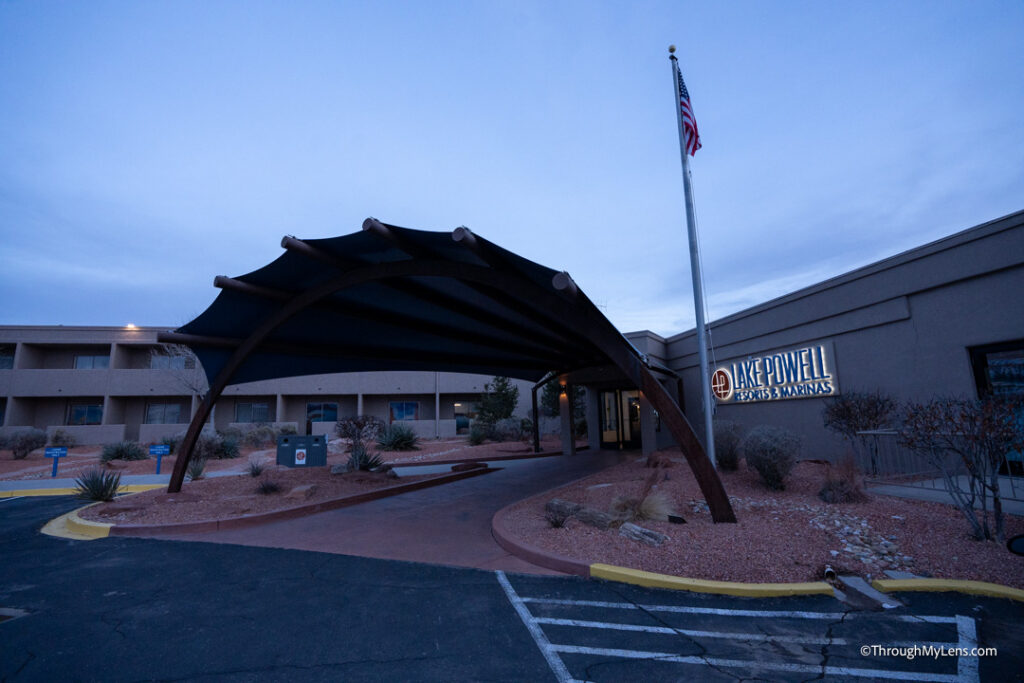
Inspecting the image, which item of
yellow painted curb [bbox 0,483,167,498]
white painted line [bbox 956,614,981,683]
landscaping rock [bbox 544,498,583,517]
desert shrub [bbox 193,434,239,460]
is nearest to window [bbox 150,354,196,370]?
desert shrub [bbox 193,434,239,460]

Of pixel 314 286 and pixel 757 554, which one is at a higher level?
pixel 314 286

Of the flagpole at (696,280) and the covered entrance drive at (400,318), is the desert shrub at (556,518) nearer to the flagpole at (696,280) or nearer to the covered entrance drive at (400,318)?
the covered entrance drive at (400,318)

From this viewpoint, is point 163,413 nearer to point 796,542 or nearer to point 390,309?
point 390,309

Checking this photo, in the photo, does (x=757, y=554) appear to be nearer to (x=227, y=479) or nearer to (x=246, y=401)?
(x=227, y=479)

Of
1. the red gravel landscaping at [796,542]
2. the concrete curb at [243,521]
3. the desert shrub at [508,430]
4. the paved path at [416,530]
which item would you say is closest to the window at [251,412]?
the desert shrub at [508,430]

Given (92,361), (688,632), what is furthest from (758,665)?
(92,361)

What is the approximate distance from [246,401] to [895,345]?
36080 millimetres

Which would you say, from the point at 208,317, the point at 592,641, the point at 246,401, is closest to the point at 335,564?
the point at 592,641

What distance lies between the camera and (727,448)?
10.4 metres

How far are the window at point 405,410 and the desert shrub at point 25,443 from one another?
19129 millimetres

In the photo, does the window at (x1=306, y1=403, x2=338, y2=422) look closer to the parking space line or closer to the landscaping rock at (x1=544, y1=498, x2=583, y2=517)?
the landscaping rock at (x1=544, y1=498, x2=583, y2=517)

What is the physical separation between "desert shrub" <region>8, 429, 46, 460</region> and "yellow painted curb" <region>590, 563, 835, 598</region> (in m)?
30.4

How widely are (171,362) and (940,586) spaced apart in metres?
39.7

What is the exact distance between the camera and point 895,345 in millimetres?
10750
